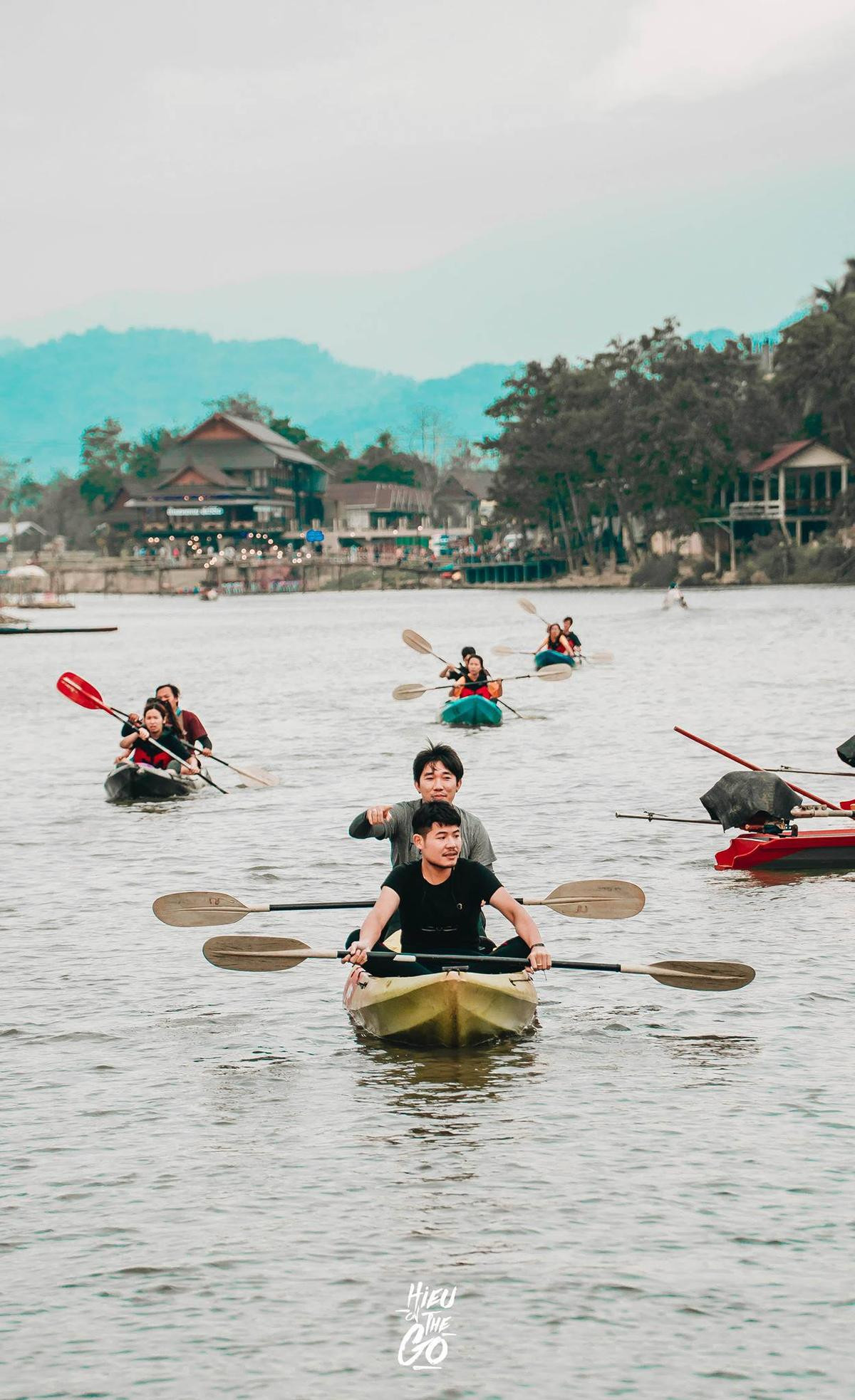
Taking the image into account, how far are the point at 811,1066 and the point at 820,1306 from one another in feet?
10.6

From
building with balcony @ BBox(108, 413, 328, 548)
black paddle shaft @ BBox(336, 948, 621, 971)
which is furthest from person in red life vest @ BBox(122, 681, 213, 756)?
building with balcony @ BBox(108, 413, 328, 548)

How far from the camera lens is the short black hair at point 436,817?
942 centimetres

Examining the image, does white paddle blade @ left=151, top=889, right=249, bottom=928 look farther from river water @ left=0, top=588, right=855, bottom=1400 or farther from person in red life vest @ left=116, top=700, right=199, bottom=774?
person in red life vest @ left=116, top=700, right=199, bottom=774

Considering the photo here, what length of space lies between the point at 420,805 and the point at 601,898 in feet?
5.06

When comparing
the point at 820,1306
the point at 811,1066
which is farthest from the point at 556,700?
the point at 820,1306

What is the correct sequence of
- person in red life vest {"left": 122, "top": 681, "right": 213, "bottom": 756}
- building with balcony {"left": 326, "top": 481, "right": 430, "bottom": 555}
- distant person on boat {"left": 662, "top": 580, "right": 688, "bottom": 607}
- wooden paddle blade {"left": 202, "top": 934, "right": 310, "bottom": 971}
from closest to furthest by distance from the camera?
wooden paddle blade {"left": 202, "top": 934, "right": 310, "bottom": 971}
person in red life vest {"left": 122, "top": 681, "right": 213, "bottom": 756}
distant person on boat {"left": 662, "top": 580, "right": 688, "bottom": 607}
building with balcony {"left": 326, "top": 481, "right": 430, "bottom": 555}

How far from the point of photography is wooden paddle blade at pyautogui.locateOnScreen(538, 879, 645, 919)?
1117 cm

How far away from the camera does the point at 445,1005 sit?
32.6ft

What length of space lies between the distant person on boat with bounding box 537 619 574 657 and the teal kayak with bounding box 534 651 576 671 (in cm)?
4

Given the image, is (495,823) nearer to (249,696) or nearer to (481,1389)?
(481,1389)

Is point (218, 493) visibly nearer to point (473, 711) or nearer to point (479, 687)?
point (473, 711)

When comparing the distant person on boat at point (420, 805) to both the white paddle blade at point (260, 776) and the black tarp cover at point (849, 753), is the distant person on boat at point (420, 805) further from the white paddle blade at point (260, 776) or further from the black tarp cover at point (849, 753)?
the white paddle blade at point (260, 776)

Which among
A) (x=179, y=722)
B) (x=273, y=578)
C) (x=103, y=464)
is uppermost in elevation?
(x=103, y=464)

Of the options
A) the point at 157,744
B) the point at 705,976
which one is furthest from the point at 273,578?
the point at 705,976
